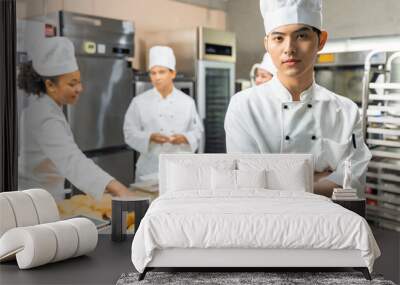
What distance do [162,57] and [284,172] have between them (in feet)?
6.54

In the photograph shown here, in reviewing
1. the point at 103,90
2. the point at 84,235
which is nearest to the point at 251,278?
the point at 84,235

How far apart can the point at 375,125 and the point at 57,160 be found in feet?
10.9

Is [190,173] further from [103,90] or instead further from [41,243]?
[103,90]

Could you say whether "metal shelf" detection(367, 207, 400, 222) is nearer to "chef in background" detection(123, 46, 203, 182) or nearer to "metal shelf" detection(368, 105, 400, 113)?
"metal shelf" detection(368, 105, 400, 113)

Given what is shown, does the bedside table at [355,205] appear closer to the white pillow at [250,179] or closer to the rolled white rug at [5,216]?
the white pillow at [250,179]

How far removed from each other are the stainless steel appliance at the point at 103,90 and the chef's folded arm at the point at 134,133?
0.05 m

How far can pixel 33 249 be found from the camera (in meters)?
4.55

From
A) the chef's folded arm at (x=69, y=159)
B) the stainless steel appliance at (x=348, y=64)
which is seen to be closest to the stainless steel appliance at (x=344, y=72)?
the stainless steel appliance at (x=348, y=64)

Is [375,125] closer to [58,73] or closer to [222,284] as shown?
[222,284]

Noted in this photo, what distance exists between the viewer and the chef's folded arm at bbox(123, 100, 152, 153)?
6523 millimetres

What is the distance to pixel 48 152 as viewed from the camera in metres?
6.42

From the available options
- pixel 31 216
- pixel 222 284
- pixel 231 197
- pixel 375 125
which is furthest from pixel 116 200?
pixel 375 125

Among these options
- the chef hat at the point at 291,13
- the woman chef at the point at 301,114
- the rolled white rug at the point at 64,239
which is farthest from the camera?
the woman chef at the point at 301,114

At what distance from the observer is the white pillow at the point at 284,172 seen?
5332 millimetres
